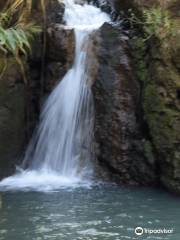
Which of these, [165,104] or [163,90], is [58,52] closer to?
[163,90]

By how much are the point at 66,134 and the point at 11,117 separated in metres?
0.97

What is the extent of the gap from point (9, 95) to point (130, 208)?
3.22 metres

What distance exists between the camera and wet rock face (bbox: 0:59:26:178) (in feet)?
32.1

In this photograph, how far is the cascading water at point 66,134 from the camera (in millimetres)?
9633

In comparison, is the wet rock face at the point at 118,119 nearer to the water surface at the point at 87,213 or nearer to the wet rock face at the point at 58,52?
the water surface at the point at 87,213

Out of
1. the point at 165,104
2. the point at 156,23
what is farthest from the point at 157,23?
the point at 165,104

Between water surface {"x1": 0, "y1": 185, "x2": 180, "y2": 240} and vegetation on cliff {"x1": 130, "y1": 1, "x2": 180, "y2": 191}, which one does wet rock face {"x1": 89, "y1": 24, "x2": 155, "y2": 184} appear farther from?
water surface {"x1": 0, "y1": 185, "x2": 180, "y2": 240}

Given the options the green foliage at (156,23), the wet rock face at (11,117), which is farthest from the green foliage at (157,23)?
the wet rock face at (11,117)

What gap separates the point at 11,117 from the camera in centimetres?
989

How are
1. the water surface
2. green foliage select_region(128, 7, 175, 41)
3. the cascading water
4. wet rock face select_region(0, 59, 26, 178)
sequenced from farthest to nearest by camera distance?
1. wet rock face select_region(0, 59, 26, 178)
2. the cascading water
3. green foliage select_region(128, 7, 175, 41)
4. the water surface

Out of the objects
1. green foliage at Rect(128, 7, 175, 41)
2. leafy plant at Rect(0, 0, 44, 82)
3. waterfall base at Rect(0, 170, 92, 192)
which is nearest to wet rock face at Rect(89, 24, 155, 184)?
green foliage at Rect(128, 7, 175, 41)

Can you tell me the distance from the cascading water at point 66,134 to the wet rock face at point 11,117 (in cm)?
23

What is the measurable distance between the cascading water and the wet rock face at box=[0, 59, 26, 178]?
23cm

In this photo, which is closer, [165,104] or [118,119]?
[165,104]
